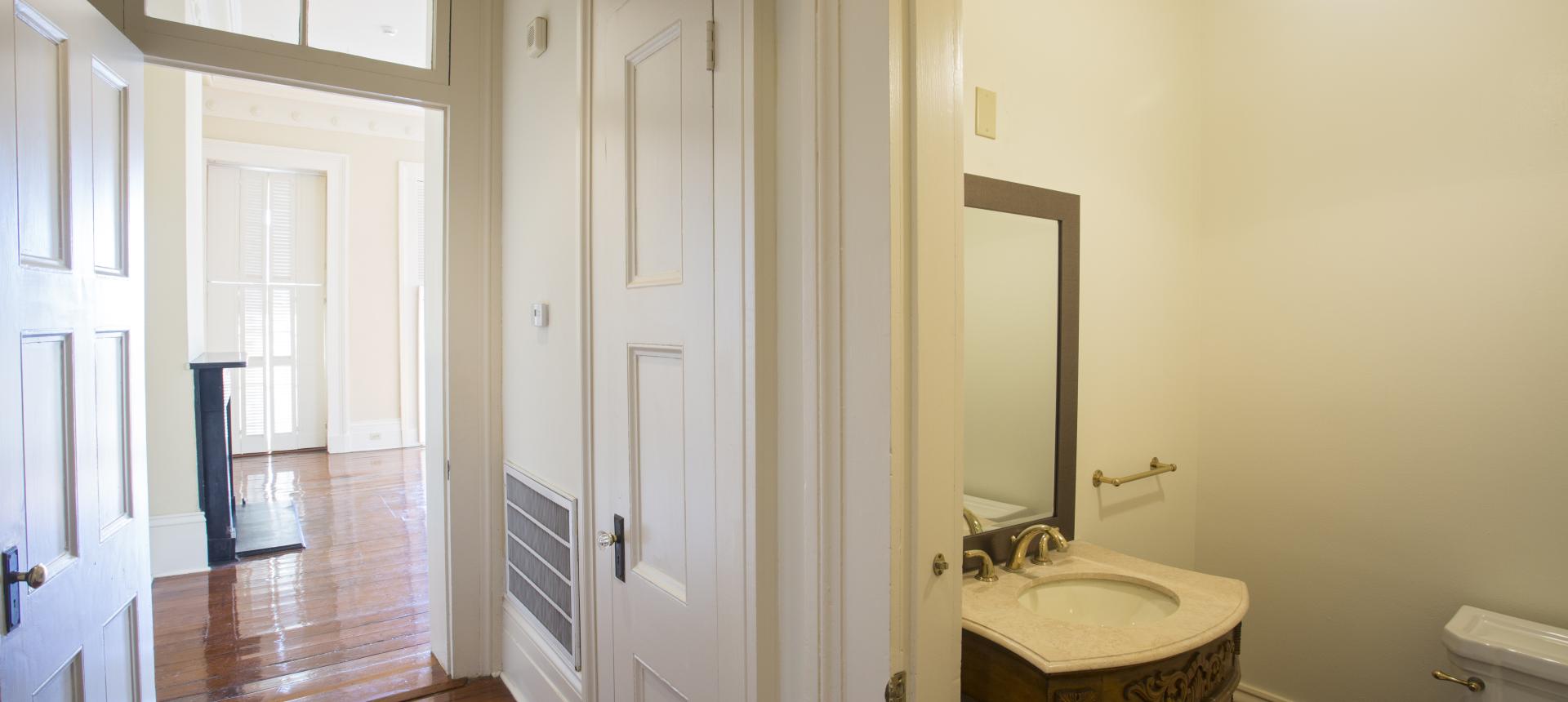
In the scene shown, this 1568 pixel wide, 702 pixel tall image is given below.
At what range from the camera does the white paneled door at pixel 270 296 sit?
20.0 feet

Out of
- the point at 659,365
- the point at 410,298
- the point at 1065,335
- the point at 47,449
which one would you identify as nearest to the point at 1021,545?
the point at 1065,335

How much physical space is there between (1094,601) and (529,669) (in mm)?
1675

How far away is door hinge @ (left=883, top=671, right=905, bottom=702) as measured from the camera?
3.23 feet

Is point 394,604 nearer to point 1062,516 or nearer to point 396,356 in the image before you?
point 1062,516

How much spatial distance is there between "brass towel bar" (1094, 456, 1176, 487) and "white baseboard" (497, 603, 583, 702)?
1515 mm

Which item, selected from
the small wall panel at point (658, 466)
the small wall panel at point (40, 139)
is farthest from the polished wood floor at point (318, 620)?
the small wall panel at point (40, 139)

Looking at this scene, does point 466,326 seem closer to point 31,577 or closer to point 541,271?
point 541,271

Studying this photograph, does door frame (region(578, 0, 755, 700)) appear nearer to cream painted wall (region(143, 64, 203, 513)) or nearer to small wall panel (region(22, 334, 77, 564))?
small wall panel (region(22, 334, 77, 564))

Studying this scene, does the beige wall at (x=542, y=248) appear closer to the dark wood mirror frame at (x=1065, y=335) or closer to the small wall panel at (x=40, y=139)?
the small wall panel at (x=40, y=139)

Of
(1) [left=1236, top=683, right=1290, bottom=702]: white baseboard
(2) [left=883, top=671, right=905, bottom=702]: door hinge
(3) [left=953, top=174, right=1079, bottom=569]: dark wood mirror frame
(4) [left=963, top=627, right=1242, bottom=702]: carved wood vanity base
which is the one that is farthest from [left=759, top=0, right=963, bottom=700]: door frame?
(1) [left=1236, top=683, right=1290, bottom=702]: white baseboard

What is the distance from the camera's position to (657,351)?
143 centimetres

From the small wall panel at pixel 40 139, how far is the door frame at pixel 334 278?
5.55 m

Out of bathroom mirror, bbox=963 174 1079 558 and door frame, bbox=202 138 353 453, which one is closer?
bathroom mirror, bbox=963 174 1079 558

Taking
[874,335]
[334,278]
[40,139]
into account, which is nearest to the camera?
[874,335]
